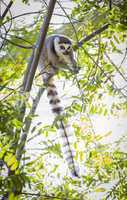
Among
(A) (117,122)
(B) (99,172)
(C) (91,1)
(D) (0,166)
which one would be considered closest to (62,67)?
(C) (91,1)

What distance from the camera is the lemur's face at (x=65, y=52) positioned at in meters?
1.24

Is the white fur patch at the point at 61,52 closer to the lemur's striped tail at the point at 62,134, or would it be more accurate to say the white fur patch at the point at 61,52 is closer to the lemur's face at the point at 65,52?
the lemur's face at the point at 65,52

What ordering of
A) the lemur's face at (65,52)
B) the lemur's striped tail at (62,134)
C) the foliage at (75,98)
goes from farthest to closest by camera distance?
1. the lemur's face at (65,52)
2. the lemur's striped tail at (62,134)
3. the foliage at (75,98)

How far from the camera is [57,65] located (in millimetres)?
1307

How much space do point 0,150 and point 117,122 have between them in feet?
6.24

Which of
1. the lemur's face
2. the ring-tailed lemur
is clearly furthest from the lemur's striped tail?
the lemur's face

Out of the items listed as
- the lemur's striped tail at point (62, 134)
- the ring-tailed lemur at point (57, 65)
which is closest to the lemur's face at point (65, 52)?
the ring-tailed lemur at point (57, 65)

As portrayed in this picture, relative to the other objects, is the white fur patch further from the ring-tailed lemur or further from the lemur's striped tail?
the lemur's striped tail

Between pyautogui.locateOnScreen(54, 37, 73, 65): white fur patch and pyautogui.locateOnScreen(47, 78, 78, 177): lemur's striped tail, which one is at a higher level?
pyautogui.locateOnScreen(54, 37, 73, 65): white fur patch

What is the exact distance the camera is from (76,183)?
1.30m

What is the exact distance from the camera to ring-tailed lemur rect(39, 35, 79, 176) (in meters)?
1.11

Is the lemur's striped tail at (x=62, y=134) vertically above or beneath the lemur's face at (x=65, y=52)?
beneath

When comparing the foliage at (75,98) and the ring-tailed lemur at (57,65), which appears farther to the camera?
the ring-tailed lemur at (57,65)

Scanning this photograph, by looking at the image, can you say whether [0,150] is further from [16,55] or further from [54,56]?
[54,56]
